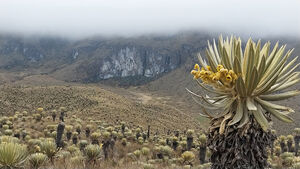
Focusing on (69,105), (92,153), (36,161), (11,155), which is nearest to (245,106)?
(11,155)

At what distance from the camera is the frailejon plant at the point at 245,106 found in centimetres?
377

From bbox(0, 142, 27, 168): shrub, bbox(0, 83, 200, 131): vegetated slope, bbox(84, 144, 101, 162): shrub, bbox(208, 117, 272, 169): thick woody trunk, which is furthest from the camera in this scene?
bbox(0, 83, 200, 131): vegetated slope

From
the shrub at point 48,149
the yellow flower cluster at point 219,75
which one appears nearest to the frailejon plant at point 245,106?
the yellow flower cluster at point 219,75

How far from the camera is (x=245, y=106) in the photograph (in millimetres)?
3982

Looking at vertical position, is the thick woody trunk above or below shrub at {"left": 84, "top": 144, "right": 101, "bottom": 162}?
above

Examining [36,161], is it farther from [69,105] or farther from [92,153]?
[69,105]

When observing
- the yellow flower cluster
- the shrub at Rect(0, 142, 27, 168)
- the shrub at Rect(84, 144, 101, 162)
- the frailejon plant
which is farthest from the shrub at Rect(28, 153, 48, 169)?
the yellow flower cluster

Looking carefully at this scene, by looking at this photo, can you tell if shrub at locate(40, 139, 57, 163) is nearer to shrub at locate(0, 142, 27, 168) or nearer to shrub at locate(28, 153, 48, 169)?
shrub at locate(28, 153, 48, 169)

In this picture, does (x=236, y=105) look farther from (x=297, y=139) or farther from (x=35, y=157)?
(x=297, y=139)

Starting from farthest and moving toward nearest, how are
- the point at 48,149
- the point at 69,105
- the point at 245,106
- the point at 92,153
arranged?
the point at 69,105 → the point at 48,149 → the point at 92,153 → the point at 245,106

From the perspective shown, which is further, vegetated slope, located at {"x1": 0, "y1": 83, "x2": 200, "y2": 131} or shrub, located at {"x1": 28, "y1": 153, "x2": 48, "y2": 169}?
vegetated slope, located at {"x1": 0, "y1": 83, "x2": 200, "y2": 131}

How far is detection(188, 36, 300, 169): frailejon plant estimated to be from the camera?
3.77 meters

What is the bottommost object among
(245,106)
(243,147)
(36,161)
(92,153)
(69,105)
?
(69,105)

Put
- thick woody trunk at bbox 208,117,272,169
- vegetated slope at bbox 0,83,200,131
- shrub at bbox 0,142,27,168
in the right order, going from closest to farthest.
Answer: thick woody trunk at bbox 208,117,272,169 < shrub at bbox 0,142,27,168 < vegetated slope at bbox 0,83,200,131
